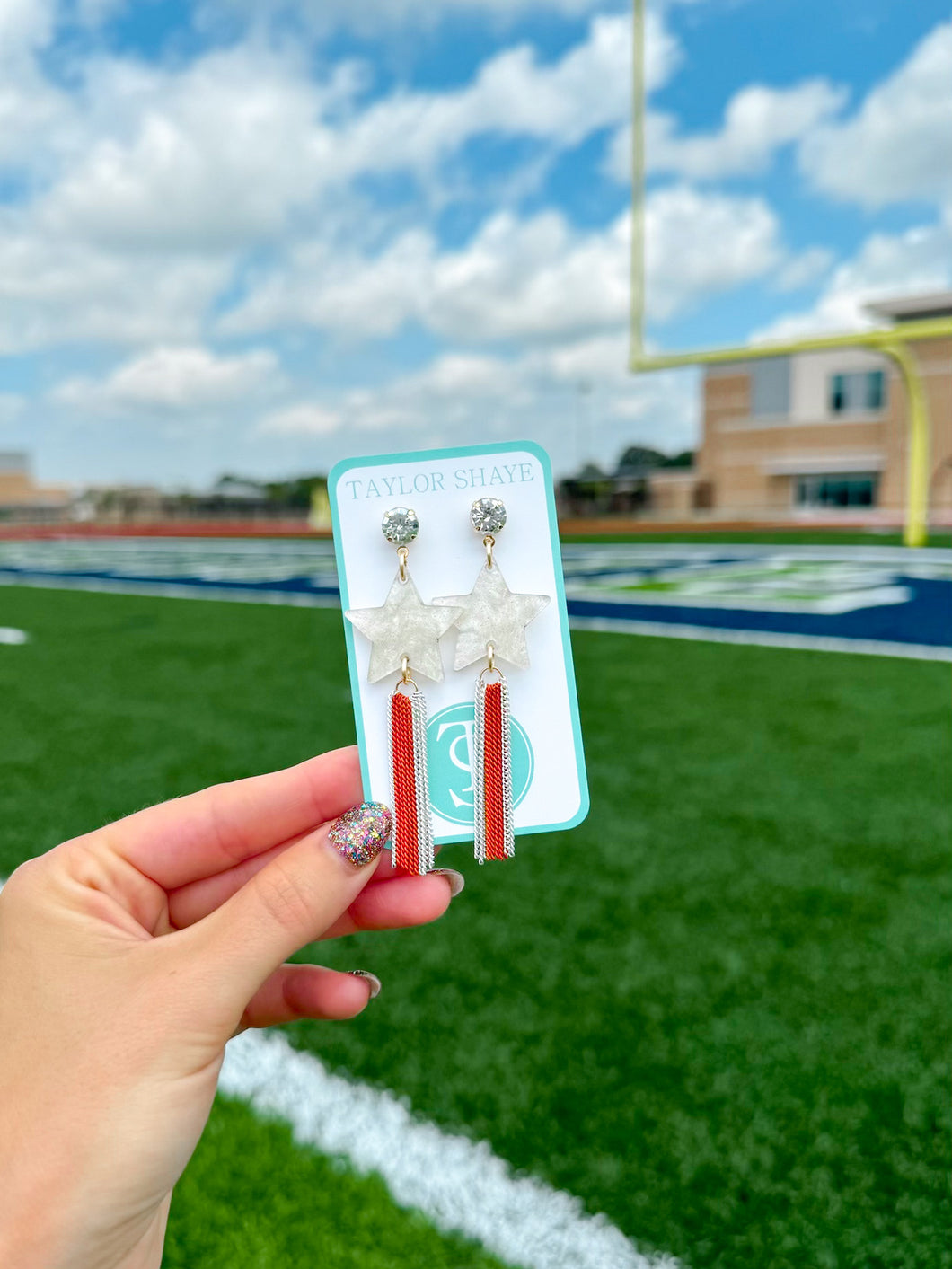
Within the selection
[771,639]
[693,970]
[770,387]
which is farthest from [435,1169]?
[770,387]

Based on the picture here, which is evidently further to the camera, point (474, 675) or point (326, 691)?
point (326, 691)

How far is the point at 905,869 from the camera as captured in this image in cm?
267

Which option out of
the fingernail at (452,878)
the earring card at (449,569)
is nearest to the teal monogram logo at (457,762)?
the earring card at (449,569)

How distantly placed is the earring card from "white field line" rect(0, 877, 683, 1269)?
2.97ft

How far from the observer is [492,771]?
2.80 ft

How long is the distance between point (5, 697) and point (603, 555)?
10990 millimetres

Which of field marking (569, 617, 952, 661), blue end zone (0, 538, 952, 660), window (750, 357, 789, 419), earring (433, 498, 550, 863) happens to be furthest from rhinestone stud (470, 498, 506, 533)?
window (750, 357, 789, 419)

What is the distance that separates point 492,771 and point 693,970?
5.01ft

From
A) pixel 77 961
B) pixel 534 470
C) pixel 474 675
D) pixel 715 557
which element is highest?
pixel 534 470

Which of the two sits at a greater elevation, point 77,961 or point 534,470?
point 534,470

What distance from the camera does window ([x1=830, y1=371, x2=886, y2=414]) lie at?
28516 mm

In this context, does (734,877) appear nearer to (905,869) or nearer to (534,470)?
(905,869)

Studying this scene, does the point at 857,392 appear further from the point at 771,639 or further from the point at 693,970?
the point at 693,970

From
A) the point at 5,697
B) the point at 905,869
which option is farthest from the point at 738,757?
the point at 5,697
